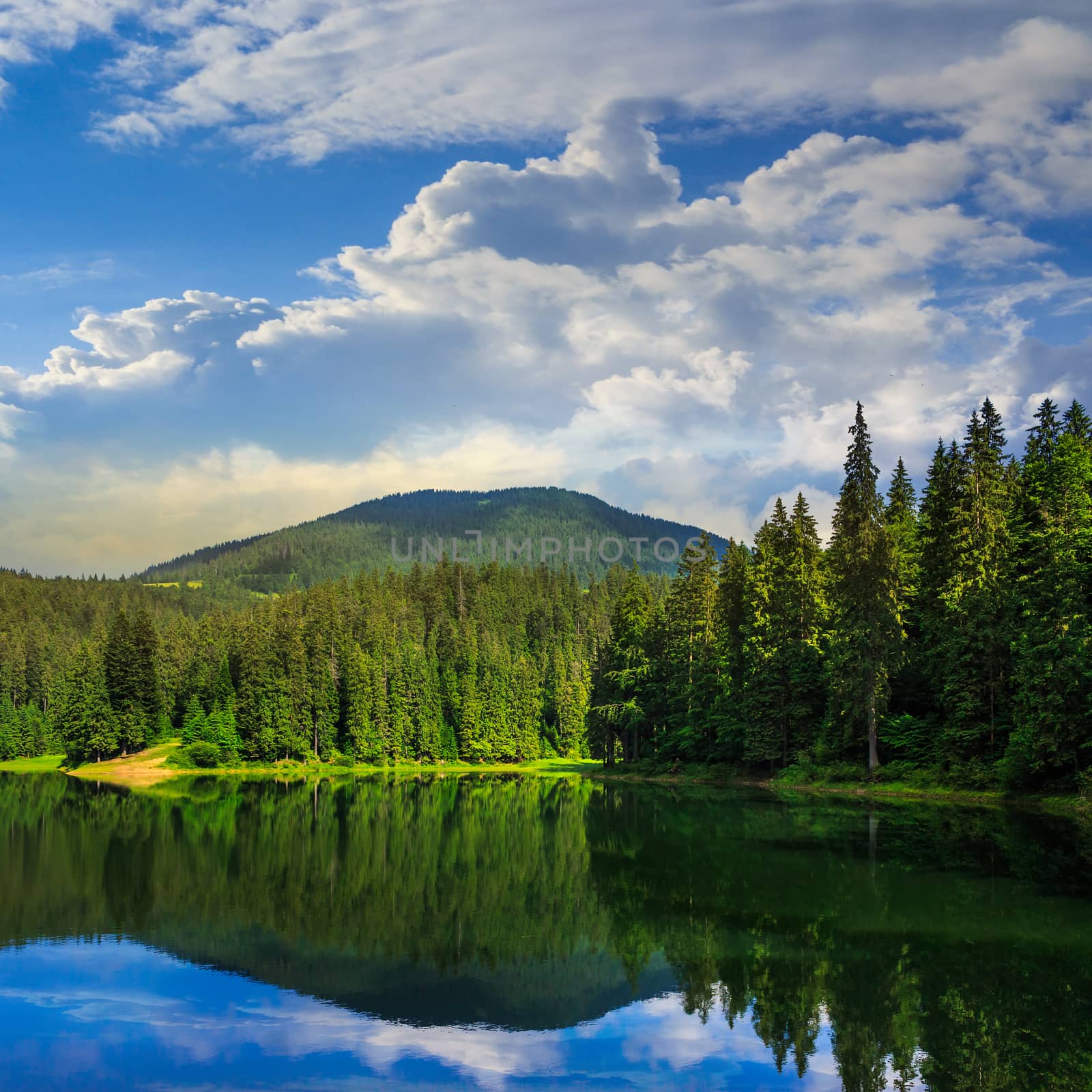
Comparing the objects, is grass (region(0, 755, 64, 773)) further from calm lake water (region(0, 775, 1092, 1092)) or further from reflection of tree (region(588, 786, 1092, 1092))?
reflection of tree (region(588, 786, 1092, 1092))

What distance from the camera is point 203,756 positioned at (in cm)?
9938

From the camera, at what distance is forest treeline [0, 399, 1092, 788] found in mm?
47719

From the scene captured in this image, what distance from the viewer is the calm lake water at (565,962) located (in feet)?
47.0

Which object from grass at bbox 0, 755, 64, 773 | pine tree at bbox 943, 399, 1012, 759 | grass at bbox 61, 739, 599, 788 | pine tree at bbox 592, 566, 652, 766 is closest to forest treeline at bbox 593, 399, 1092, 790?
pine tree at bbox 943, 399, 1012, 759

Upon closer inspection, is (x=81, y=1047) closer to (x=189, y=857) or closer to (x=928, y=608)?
(x=189, y=857)

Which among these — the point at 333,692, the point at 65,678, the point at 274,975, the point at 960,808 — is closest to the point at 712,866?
the point at 274,975

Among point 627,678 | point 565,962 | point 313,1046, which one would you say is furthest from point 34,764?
point 313,1046

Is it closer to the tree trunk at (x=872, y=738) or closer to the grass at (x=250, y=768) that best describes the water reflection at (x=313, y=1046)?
the tree trunk at (x=872, y=738)

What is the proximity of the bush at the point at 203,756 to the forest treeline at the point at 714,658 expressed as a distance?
472 mm

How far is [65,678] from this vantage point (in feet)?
403

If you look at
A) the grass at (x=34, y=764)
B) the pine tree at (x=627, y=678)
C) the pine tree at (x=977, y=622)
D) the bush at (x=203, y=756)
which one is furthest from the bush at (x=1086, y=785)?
the grass at (x=34, y=764)

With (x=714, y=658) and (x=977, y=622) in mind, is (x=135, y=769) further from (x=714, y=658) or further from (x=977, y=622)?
(x=977, y=622)

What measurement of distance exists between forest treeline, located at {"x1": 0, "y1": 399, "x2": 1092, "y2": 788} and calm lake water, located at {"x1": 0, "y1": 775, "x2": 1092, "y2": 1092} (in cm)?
1097

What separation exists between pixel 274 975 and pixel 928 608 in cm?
4655
